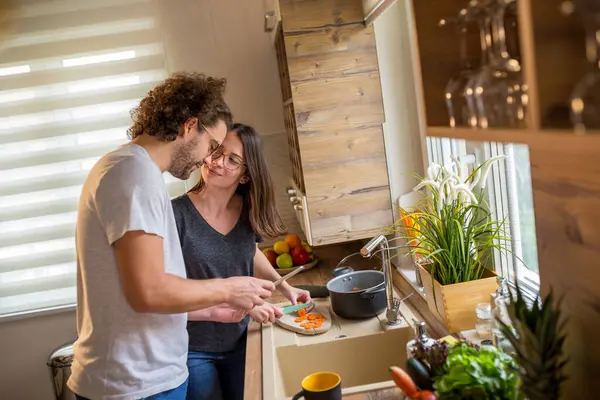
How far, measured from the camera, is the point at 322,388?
1.26 m

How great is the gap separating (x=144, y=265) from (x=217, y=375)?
2.31 feet

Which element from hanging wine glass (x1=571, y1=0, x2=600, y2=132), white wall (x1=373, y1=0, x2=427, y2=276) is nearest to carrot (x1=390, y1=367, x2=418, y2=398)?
hanging wine glass (x1=571, y1=0, x2=600, y2=132)

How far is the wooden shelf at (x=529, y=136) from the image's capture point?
21.3 inches

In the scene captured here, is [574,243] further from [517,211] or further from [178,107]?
[178,107]

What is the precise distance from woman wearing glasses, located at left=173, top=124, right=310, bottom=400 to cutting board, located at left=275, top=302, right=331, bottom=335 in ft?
0.17

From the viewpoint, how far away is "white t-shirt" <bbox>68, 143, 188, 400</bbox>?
139cm

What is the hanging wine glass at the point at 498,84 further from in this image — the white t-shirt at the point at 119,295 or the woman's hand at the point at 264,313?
the woman's hand at the point at 264,313

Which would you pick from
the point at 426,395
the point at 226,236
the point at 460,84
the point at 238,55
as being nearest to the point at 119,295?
the point at 226,236

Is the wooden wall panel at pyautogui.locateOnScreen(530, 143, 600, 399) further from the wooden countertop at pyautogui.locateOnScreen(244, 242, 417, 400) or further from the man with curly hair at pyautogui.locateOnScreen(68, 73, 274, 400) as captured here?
the man with curly hair at pyautogui.locateOnScreen(68, 73, 274, 400)

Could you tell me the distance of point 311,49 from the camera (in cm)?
214

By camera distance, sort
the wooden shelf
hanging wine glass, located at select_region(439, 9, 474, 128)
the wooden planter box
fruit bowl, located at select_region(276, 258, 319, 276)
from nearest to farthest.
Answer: the wooden shelf
hanging wine glass, located at select_region(439, 9, 474, 128)
the wooden planter box
fruit bowl, located at select_region(276, 258, 319, 276)

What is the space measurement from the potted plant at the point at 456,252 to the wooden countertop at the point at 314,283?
34 centimetres

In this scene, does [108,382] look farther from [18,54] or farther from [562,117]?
[18,54]

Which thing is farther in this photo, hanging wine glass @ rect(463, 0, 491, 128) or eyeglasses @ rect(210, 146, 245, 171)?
eyeglasses @ rect(210, 146, 245, 171)
